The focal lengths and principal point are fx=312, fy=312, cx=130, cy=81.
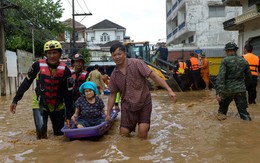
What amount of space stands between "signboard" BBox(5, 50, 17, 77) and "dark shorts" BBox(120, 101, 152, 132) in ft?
45.3

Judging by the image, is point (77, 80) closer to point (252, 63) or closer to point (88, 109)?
point (88, 109)

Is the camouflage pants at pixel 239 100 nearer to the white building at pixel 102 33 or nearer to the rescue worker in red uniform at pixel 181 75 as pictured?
the rescue worker in red uniform at pixel 181 75

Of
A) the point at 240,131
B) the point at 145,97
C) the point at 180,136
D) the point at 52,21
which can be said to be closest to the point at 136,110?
the point at 145,97

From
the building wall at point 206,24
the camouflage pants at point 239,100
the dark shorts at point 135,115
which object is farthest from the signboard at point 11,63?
the building wall at point 206,24

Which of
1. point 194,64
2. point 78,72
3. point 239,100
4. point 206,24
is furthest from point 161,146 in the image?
point 206,24

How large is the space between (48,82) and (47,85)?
6cm

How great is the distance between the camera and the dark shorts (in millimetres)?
4797

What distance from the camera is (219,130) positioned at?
233 inches

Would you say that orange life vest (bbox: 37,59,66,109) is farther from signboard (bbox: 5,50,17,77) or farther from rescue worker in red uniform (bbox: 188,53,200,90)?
signboard (bbox: 5,50,17,77)

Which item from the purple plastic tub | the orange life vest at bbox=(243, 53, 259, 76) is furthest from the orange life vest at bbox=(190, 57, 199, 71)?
the purple plastic tub

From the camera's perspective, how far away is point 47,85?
505cm

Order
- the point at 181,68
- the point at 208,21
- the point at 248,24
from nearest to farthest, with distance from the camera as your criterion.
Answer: the point at 181,68
the point at 248,24
the point at 208,21

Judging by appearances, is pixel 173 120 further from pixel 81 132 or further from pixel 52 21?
pixel 52 21

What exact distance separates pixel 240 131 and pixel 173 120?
215 cm
